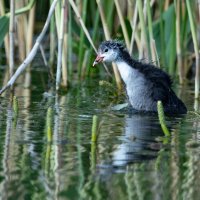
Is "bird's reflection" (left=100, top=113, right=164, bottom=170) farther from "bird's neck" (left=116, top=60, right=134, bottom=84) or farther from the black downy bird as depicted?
"bird's neck" (left=116, top=60, right=134, bottom=84)

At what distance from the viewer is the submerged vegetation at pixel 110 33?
8.97 metres

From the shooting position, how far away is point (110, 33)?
35.2 feet

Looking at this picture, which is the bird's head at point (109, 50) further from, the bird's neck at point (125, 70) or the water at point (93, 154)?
the water at point (93, 154)

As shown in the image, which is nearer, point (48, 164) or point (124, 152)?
point (48, 164)

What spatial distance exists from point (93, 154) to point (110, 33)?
185 inches

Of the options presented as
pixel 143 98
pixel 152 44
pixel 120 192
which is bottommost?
pixel 120 192

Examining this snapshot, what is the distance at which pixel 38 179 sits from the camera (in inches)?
213

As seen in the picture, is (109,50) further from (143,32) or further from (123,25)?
(123,25)

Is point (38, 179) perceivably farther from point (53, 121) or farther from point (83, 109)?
point (83, 109)

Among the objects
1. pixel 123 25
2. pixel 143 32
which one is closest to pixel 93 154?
pixel 143 32

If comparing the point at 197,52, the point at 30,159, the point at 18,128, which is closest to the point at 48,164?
the point at 30,159

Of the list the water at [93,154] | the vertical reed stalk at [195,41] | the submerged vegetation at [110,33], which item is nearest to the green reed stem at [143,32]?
the submerged vegetation at [110,33]

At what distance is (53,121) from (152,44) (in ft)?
6.15

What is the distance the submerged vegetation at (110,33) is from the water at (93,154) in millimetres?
805
